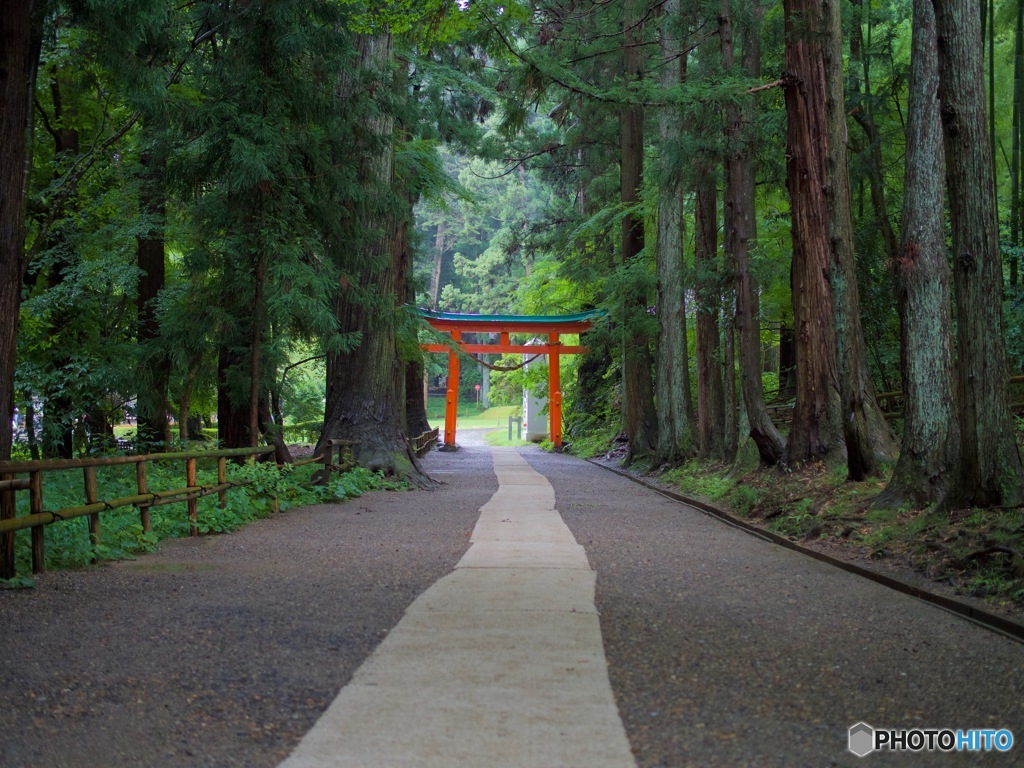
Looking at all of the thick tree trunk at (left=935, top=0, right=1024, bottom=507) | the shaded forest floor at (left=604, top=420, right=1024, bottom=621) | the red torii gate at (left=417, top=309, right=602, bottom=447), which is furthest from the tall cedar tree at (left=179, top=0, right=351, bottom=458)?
the red torii gate at (left=417, top=309, right=602, bottom=447)

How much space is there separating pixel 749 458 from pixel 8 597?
10.5 metres

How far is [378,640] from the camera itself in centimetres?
473

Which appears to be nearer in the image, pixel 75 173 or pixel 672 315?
pixel 75 173

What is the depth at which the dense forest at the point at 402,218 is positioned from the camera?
7.46 meters

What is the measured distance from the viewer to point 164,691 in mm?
3826

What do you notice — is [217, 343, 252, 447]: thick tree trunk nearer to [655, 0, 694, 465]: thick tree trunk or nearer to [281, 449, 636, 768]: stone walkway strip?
[281, 449, 636, 768]: stone walkway strip

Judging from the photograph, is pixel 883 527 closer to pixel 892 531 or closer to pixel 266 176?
pixel 892 531

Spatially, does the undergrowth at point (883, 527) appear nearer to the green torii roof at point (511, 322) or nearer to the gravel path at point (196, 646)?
the gravel path at point (196, 646)

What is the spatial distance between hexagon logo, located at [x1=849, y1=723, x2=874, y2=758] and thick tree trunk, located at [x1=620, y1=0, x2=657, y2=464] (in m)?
17.3

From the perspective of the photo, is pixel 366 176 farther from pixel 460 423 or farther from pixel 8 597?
pixel 460 423

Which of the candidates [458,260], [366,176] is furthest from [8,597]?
[458,260]

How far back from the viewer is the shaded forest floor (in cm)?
598
